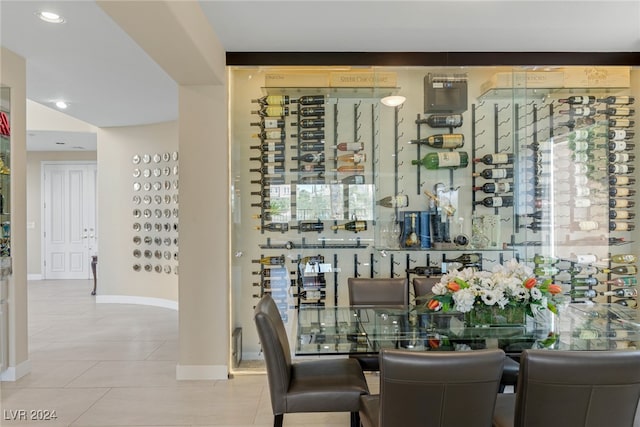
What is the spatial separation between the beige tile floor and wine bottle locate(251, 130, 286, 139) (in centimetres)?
227

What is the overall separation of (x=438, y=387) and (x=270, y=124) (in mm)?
3091

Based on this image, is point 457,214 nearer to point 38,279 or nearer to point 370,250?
point 370,250

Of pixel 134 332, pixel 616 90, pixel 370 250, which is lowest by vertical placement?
pixel 134 332

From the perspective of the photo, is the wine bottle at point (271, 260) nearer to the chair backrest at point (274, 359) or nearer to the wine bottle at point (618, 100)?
the chair backrest at point (274, 359)

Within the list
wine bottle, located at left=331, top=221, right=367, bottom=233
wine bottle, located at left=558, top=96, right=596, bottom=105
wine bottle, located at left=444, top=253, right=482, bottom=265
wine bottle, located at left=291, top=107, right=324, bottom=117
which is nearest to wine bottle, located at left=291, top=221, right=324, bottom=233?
wine bottle, located at left=331, top=221, right=367, bottom=233

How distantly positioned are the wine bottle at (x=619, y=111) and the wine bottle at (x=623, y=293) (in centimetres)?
176

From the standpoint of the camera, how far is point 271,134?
401cm

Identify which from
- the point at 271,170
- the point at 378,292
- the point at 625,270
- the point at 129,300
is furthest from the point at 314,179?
the point at 129,300

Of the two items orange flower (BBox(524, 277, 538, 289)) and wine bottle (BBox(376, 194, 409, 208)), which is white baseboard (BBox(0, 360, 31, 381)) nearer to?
wine bottle (BBox(376, 194, 409, 208))

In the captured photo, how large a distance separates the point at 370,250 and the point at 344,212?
463 mm

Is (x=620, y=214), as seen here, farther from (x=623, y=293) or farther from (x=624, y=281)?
(x=623, y=293)

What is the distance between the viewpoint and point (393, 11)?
289 cm

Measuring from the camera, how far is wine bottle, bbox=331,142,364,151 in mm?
3973

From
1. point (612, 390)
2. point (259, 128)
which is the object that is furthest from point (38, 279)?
point (612, 390)
